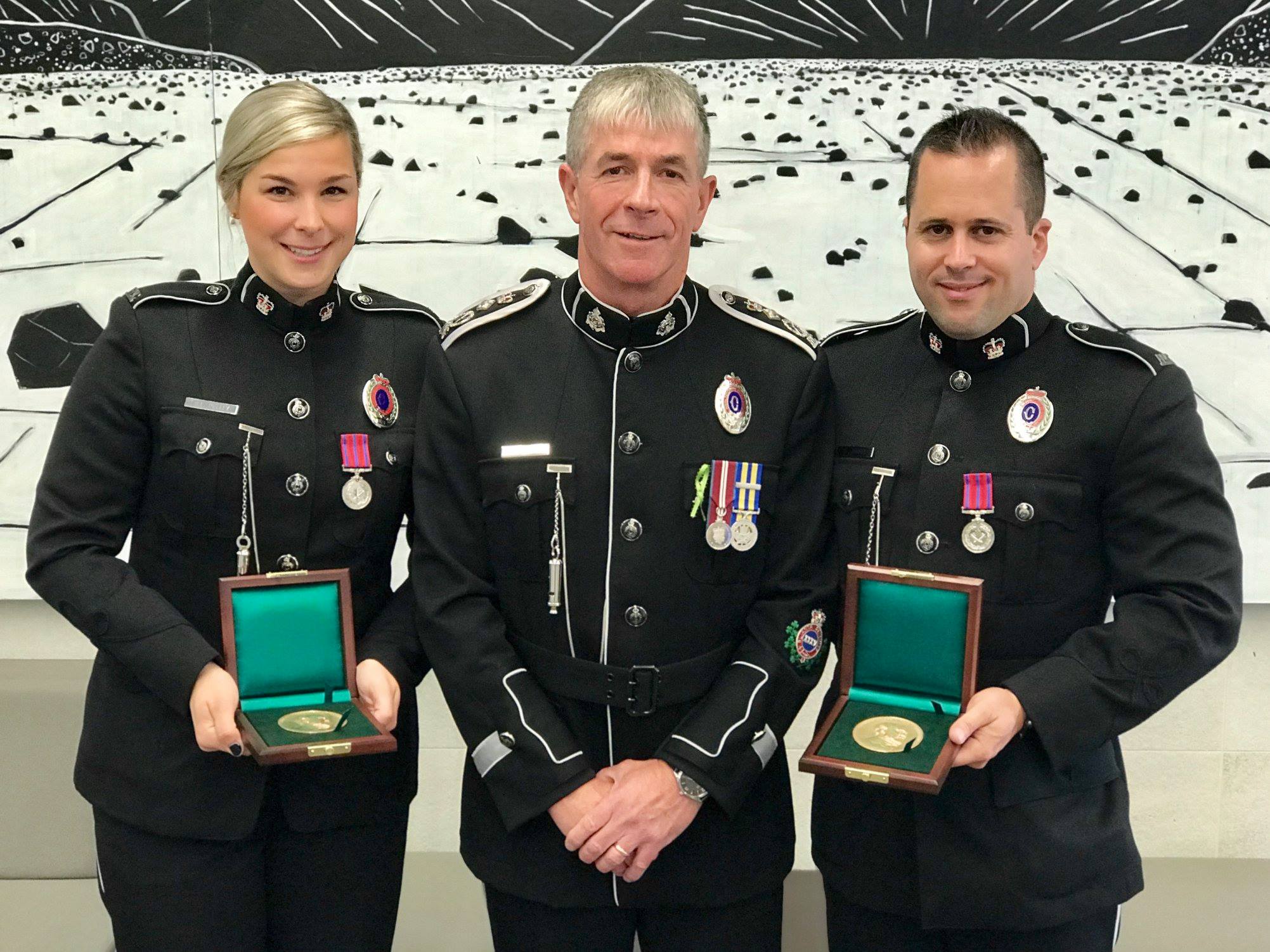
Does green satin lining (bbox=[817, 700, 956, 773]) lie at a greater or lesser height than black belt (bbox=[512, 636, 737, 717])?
lesser

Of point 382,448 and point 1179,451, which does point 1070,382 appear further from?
point 382,448

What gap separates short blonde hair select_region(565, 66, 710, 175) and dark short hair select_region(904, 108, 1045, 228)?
1.03 feet

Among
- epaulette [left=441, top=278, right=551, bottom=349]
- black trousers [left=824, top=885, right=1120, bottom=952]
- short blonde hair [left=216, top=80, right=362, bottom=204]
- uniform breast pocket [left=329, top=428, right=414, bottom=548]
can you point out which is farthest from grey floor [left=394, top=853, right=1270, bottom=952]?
short blonde hair [left=216, top=80, right=362, bottom=204]

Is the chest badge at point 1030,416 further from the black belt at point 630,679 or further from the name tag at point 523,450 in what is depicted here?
the name tag at point 523,450

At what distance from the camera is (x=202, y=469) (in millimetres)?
1659

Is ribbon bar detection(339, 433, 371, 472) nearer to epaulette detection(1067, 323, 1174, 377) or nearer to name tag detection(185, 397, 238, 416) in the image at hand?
name tag detection(185, 397, 238, 416)

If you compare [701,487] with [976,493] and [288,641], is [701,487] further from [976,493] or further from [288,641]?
[288,641]

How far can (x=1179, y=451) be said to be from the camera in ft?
5.02

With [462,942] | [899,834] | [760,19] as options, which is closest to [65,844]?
[462,942]

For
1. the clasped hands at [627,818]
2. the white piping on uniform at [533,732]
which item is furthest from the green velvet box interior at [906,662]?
the white piping on uniform at [533,732]

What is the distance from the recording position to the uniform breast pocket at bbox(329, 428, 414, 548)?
1718 mm

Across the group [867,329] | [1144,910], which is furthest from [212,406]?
[1144,910]

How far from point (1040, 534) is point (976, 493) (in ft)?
0.31

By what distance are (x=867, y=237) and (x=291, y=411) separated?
62.6 inches
